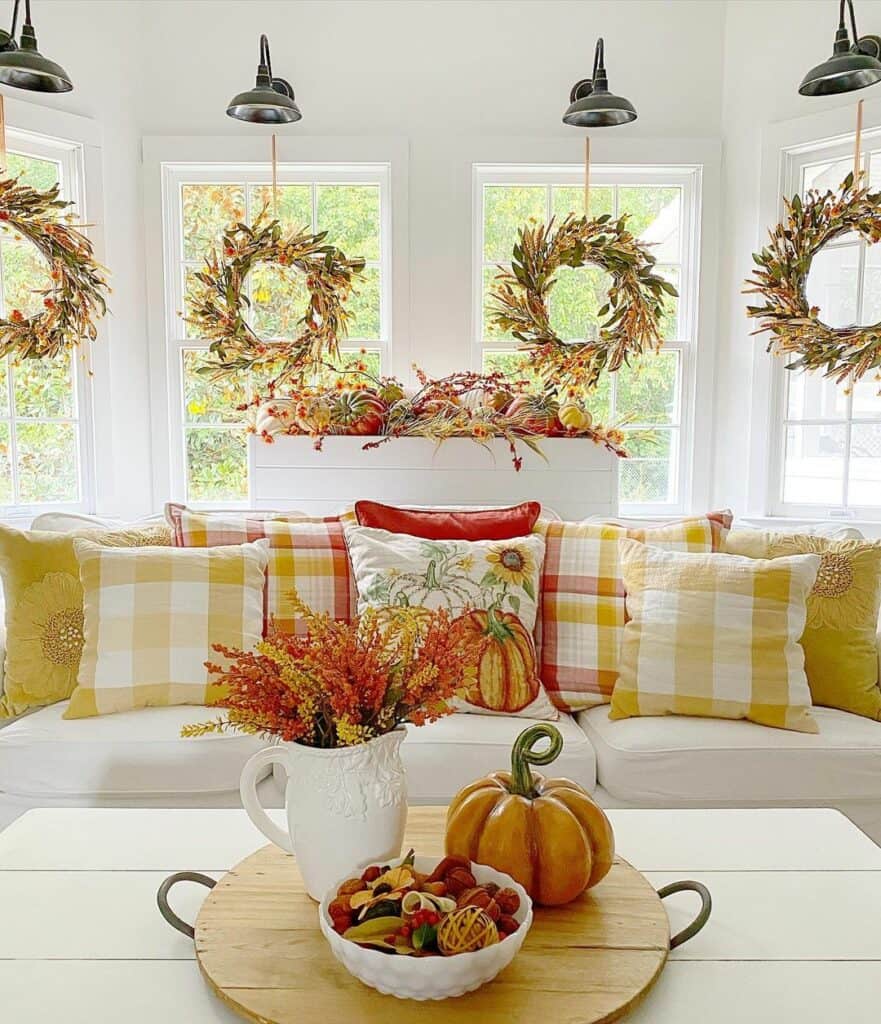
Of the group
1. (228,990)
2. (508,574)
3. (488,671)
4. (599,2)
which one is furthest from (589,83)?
(228,990)

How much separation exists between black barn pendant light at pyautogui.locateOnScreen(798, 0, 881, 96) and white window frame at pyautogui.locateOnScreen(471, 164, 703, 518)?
952 millimetres

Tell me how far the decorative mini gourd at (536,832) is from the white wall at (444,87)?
2.89m

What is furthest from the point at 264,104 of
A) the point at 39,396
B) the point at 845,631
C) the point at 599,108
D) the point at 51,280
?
the point at 845,631

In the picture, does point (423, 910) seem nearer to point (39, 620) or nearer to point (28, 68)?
point (39, 620)

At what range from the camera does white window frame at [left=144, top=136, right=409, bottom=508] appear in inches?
155

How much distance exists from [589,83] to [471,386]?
1.19 m

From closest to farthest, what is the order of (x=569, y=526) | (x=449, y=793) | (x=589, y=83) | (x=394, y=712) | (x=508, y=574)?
(x=394, y=712) → (x=449, y=793) → (x=508, y=574) → (x=569, y=526) → (x=589, y=83)

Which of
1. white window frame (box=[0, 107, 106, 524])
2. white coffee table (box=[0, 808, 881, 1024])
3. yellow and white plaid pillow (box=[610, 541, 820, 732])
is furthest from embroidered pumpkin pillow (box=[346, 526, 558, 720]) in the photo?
white window frame (box=[0, 107, 106, 524])

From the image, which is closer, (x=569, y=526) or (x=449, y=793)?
(x=449, y=793)

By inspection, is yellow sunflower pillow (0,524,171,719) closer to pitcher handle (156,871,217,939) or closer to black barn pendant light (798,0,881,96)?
pitcher handle (156,871,217,939)

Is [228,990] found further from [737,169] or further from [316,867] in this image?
[737,169]

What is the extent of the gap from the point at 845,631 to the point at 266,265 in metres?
2.66

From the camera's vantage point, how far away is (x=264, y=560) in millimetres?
2627

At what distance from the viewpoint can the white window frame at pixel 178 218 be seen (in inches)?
155
